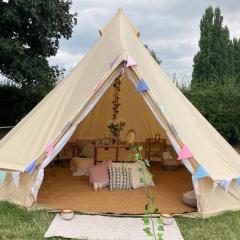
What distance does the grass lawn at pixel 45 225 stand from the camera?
11.8 ft

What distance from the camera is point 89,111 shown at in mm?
4504

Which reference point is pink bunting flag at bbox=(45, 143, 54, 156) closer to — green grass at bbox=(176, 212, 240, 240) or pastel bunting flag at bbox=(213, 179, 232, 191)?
green grass at bbox=(176, 212, 240, 240)

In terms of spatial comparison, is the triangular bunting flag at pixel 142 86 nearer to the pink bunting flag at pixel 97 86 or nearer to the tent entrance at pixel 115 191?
the pink bunting flag at pixel 97 86

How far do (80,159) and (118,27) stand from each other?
201cm

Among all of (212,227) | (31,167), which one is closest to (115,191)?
(31,167)

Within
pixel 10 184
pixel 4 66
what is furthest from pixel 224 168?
pixel 4 66

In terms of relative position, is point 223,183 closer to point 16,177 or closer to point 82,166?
point 16,177

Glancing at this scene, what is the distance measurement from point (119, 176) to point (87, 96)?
1.33 metres

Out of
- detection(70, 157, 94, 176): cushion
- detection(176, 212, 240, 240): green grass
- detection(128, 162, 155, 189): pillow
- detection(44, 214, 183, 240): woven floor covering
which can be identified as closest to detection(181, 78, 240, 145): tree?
detection(70, 157, 94, 176): cushion

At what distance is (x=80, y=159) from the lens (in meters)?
6.17

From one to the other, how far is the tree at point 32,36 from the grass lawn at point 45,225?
4.63m

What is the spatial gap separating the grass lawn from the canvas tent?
0.14 meters

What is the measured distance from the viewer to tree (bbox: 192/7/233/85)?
1564 cm

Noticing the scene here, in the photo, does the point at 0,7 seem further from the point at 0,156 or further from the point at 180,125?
the point at 180,125
